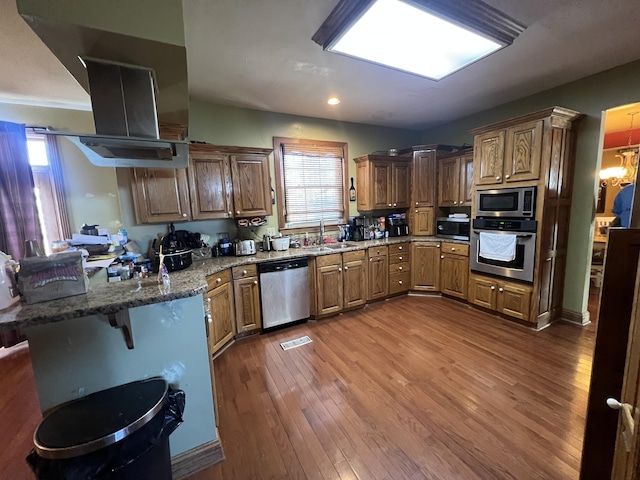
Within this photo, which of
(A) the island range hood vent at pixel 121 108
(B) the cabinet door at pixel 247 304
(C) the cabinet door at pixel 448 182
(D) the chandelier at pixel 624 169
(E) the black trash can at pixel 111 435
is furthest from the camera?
(D) the chandelier at pixel 624 169

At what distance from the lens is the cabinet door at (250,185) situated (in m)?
3.10

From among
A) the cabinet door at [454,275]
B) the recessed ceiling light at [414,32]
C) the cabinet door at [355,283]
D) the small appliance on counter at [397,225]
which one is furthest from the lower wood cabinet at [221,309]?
the cabinet door at [454,275]

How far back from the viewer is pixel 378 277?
12.7 feet

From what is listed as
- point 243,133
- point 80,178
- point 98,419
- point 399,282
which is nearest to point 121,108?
point 98,419

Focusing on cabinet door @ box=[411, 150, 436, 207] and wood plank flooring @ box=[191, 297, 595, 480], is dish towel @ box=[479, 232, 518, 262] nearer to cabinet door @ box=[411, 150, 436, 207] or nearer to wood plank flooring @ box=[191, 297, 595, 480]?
wood plank flooring @ box=[191, 297, 595, 480]

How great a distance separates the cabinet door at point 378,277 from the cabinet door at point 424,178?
1222 mm

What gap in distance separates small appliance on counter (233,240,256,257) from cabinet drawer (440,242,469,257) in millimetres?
2794

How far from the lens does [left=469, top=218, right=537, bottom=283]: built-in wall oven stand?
295 cm

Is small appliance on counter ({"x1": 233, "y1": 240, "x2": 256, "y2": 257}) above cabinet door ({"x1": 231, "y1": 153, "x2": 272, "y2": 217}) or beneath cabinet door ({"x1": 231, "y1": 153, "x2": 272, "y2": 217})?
beneath

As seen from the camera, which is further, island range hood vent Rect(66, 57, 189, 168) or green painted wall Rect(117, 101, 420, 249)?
green painted wall Rect(117, 101, 420, 249)

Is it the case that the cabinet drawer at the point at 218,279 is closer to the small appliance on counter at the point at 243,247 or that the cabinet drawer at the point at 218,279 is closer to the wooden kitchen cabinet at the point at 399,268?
the small appliance on counter at the point at 243,247

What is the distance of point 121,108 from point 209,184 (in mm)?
1508

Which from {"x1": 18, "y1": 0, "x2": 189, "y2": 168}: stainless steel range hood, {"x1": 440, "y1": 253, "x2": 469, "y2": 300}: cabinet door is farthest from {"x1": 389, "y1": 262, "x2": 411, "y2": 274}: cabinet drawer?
{"x1": 18, "y1": 0, "x2": 189, "y2": 168}: stainless steel range hood

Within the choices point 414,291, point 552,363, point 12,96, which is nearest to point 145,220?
point 12,96
